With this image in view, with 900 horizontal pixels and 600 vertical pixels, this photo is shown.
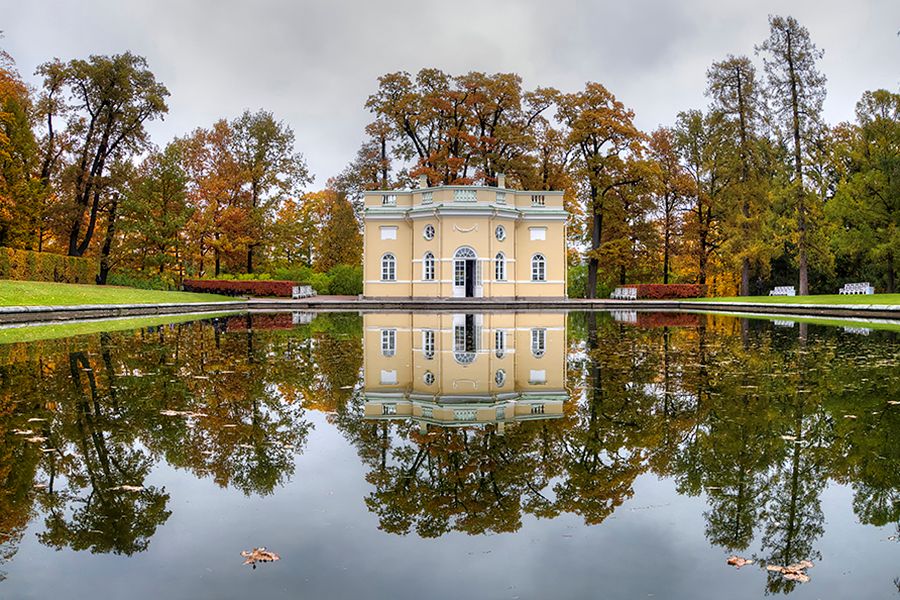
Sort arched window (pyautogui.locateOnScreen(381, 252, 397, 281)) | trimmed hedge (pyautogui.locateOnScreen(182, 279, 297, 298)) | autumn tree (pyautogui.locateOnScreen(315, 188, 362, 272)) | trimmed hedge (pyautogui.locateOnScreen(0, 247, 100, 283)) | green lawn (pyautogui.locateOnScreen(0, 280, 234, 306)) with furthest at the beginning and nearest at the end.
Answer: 1. autumn tree (pyautogui.locateOnScreen(315, 188, 362, 272))
2. trimmed hedge (pyautogui.locateOnScreen(182, 279, 297, 298))
3. arched window (pyautogui.locateOnScreen(381, 252, 397, 281))
4. trimmed hedge (pyautogui.locateOnScreen(0, 247, 100, 283))
5. green lawn (pyautogui.locateOnScreen(0, 280, 234, 306))

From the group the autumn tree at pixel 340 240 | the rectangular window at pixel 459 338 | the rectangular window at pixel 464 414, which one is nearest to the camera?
the rectangular window at pixel 464 414

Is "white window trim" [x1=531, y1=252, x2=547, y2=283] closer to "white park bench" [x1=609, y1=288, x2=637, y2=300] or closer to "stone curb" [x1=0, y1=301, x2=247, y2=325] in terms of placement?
"white park bench" [x1=609, y1=288, x2=637, y2=300]

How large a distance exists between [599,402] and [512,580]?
4200 millimetres

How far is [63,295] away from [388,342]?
17.3 m

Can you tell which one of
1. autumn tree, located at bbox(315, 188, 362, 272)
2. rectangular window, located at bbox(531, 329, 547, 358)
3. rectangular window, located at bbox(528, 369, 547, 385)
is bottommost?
rectangular window, located at bbox(528, 369, 547, 385)

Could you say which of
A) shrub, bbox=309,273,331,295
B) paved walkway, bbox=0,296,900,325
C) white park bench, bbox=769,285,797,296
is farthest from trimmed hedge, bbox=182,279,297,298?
white park bench, bbox=769,285,797,296

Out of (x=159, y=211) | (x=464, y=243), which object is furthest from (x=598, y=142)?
(x=159, y=211)

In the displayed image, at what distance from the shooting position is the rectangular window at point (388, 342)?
11.5 metres

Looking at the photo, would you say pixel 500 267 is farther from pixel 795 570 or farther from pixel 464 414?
pixel 795 570

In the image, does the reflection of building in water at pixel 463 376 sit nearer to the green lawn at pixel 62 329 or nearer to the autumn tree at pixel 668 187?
the green lawn at pixel 62 329

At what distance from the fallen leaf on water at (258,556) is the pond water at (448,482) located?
0.05m

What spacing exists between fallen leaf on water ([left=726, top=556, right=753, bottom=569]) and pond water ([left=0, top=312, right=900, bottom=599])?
28mm

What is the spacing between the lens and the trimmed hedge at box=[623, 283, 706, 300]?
3734 centimetres

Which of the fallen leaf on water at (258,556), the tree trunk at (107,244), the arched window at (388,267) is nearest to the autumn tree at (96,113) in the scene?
the tree trunk at (107,244)
